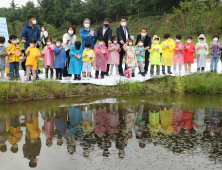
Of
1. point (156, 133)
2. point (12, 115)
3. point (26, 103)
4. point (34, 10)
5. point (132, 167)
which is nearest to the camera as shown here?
point (132, 167)

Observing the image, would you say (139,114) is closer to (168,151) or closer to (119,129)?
(119,129)

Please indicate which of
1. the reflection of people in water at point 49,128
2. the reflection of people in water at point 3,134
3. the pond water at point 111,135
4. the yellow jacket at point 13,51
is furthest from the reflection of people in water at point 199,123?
the yellow jacket at point 13,51

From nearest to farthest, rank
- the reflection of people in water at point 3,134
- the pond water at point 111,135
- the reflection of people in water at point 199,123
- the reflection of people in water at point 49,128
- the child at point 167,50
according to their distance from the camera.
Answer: the pond water at point 111,135 → the reflection of people in water at point 3,134 → the reflection of people in water at point 49,128 → the reflection of people in water at point 199,123 → the child at point 167,50

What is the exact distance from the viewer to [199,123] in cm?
504

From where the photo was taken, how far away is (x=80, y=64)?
332 inches

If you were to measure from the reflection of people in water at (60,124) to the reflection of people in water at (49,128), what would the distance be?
75mm

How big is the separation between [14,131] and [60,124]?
802 mm

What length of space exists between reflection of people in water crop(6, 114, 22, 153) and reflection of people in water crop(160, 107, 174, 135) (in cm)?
228

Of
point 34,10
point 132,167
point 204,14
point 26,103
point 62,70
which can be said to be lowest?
point 132,167

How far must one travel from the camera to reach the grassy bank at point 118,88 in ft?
23.6

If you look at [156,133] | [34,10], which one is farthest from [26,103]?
[34,10]

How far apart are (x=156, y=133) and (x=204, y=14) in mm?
17381

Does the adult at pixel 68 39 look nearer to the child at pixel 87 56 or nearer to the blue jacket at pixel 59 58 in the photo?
the blue jacket at pixel 59 58

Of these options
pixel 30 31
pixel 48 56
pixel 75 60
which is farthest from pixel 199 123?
pixel 30 31
